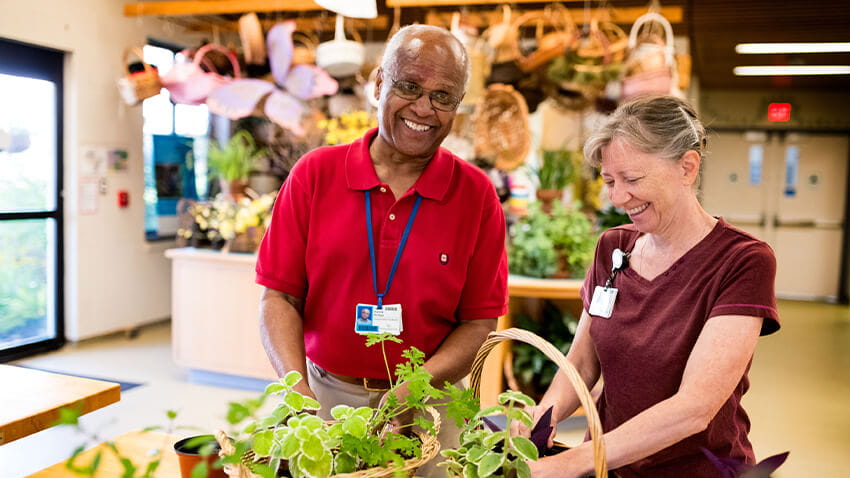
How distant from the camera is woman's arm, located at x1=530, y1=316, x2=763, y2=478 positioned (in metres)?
1.26

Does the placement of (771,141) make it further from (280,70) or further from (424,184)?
(424,184)

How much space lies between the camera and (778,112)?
37.2ft

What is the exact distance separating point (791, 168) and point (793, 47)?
422cm

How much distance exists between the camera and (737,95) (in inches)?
459

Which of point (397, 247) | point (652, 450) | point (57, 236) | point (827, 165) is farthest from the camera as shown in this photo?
point (827, 165)

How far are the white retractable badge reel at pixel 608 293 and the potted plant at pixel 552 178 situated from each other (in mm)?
3270

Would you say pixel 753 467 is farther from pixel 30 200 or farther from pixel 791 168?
pixel 791 168

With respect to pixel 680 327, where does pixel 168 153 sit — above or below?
above

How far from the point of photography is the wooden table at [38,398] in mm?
1782

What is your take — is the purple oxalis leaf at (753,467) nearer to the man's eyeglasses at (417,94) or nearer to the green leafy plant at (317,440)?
the green leafy plant at (317,440)

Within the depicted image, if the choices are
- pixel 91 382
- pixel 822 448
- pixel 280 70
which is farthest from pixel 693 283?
pixel 280 70

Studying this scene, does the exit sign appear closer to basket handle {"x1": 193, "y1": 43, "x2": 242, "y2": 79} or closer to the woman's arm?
basket handle {"x1": 193, "y1": 43, "x2": 242, "y2": 79}

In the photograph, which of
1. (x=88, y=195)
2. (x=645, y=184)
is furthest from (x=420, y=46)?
(x=88, y=195)

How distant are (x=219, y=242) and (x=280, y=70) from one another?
4.41 ft
